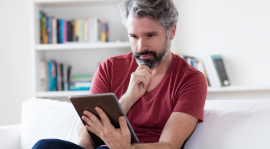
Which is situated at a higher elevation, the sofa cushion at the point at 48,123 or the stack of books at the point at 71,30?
the stack of books at the point at 71,30

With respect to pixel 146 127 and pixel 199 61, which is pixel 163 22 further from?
pixel 199 61

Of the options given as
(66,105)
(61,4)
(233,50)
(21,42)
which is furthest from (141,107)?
(21,42)

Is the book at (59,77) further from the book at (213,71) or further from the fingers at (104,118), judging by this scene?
the fingers at (104,118)

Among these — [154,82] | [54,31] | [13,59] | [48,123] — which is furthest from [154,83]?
[13,59]

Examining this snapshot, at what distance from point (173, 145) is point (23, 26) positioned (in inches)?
86.4

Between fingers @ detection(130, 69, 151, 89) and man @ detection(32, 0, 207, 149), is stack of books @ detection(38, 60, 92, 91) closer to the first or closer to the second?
man @ detection(32, 0, 207, 149)

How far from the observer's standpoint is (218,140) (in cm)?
125

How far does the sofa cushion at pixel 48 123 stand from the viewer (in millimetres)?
1588

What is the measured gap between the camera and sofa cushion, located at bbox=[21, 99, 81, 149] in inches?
62.5

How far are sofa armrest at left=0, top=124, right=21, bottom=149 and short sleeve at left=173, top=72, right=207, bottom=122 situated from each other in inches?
37.9

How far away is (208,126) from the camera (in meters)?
1.29

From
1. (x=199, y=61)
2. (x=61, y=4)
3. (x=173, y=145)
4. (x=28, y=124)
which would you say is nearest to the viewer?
(x=173, y=145)

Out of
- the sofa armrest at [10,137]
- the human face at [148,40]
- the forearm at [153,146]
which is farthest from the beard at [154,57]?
the sofa armrest at [10,137]

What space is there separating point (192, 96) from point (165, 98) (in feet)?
0.42
